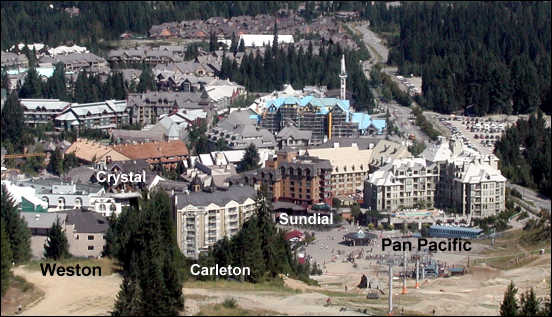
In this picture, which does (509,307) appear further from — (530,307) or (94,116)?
(94,116)

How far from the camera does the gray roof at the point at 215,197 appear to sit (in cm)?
2303

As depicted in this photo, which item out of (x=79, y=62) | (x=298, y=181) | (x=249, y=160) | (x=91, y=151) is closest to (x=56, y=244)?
(x=298, y=181)

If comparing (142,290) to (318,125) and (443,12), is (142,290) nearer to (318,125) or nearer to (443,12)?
(318,125)

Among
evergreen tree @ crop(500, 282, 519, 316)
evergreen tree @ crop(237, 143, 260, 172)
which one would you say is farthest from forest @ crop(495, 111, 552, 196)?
evergreen tree @ crop(500, 282, 519, 316)

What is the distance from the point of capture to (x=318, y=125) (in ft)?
110

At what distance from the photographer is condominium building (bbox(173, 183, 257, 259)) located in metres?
22.8

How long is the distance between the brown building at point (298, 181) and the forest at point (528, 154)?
3.89 m

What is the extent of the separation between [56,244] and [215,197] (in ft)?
12.4

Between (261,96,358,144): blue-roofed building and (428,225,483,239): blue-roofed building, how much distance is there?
28.8 feet

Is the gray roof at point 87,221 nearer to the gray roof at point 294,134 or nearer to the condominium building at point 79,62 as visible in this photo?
the gray roof at point 294,134

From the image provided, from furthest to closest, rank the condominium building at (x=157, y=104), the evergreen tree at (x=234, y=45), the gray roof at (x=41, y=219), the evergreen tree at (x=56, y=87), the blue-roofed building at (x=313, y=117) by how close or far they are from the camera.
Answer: the evergreen tree at (x=234, y=45), the evergreen tree at (x=56, y=87), the condominium building at (x=157, y=104), the blue-roofed building at (x=313, y=117), the gray roof at (x=41, y=219)

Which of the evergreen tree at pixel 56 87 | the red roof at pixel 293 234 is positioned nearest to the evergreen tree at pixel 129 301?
the red roof at pixel 293 234

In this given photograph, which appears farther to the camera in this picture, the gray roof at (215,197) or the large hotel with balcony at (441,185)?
the large hotel with balcony at (441,185)

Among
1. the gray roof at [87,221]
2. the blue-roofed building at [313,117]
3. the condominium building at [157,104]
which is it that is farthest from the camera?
the condominium building at [157,104]
